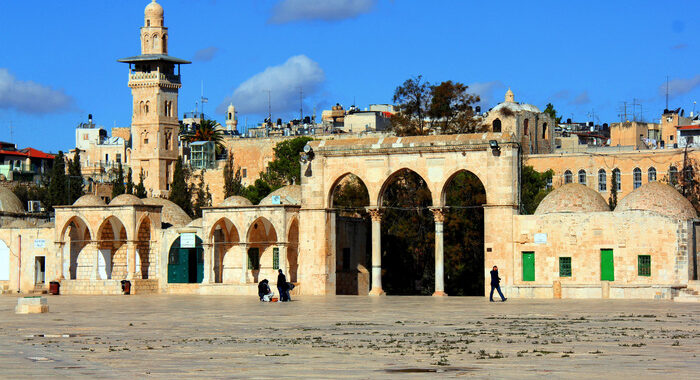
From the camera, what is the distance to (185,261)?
154ft

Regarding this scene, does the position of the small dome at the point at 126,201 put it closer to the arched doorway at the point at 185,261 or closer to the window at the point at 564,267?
the arched doorway at the point at 185,261

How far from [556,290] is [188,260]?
Result: 17.4 metres

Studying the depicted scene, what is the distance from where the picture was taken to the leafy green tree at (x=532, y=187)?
200 feet

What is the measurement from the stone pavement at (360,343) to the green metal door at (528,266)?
8.83 metres

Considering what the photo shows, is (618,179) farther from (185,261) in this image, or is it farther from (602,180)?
(185,261)

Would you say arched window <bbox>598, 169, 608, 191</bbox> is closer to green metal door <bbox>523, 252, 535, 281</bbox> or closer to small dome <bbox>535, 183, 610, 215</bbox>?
small dome <bbox>535, 183, 610, 215</bbox>

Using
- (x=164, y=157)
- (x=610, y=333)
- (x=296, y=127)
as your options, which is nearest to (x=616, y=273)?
(x=610, y=333)

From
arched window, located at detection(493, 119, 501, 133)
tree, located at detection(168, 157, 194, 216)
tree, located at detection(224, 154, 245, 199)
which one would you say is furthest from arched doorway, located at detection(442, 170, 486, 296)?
tree, located at detection(224, 154, 245, 199)

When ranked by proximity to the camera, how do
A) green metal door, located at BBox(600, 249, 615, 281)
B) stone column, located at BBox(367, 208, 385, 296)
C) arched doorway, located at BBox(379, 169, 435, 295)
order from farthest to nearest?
1. arched doorway, located at BBox(379, 169, 435, 295)
2. stone column, located at BBox(367, 208, 385, 296)
3. green metal door, located at BBox(600, 249, 615, 281)

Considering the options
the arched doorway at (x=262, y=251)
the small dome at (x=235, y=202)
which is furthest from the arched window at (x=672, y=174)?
the small dome at (x=235, y=202)

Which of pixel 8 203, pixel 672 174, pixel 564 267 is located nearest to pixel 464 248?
pixel 564 267

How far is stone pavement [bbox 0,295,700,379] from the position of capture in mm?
14070

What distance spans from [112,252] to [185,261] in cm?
454

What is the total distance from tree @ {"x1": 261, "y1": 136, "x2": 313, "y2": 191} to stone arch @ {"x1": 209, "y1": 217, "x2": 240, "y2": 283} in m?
32.5
